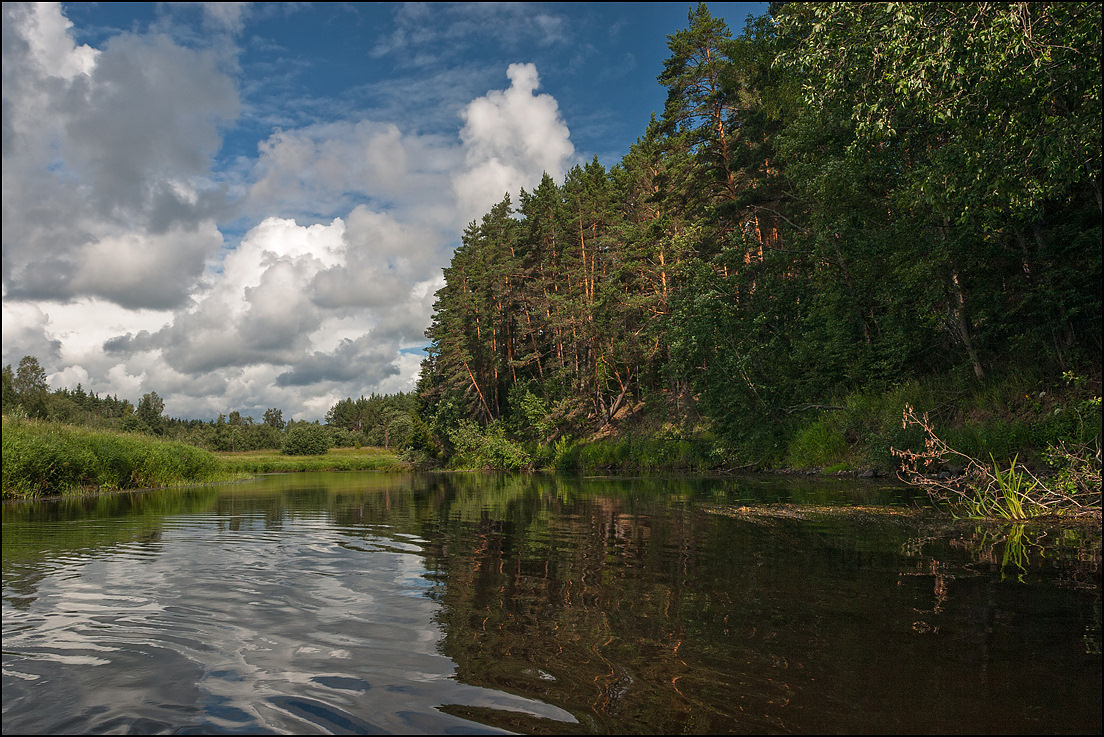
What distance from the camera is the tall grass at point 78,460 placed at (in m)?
18.8

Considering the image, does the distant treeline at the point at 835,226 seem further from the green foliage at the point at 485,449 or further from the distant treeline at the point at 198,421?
the distant treeline at the point at 198,421

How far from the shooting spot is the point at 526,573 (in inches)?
282

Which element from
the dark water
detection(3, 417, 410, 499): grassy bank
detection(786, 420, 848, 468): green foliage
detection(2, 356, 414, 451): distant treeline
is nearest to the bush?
detection(2, 356, 414, 451): distant treeline

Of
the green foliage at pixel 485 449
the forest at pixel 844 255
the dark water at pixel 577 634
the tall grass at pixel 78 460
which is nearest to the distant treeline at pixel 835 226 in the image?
the forest at pixel 844 255

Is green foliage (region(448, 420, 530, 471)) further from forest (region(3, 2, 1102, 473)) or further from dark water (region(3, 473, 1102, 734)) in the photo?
dark water (region(3, 473, 1102, 734))

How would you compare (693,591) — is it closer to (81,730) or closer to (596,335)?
(81,730)

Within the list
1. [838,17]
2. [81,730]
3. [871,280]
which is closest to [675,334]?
[871,280]

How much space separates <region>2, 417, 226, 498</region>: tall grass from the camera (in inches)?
739

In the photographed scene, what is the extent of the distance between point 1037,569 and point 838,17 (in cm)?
992

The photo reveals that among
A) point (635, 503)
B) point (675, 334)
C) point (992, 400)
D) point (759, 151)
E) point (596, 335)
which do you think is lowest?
point (635, 503)

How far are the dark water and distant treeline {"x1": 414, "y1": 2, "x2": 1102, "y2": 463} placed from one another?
23.4 feet

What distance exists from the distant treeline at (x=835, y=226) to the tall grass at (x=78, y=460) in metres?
22.5

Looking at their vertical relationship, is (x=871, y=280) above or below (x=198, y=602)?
above

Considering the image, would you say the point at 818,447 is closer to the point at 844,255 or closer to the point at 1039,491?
the point at 844,255
